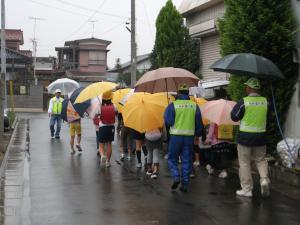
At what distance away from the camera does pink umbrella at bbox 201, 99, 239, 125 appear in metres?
9.50

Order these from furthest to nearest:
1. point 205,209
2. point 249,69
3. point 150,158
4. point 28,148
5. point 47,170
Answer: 1. point 28,148
2. point 47,170
3. point 150,158
4. point 249,69
5. point 205,209

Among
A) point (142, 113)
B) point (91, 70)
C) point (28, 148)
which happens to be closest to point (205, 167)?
point (142, 113)

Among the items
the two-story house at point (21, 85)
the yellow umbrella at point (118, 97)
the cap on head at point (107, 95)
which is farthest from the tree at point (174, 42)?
the two-story house at point (21, 85)

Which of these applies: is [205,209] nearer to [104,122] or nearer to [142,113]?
[142,113]

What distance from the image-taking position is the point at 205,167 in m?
11.8

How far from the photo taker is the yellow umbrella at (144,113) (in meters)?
10.1

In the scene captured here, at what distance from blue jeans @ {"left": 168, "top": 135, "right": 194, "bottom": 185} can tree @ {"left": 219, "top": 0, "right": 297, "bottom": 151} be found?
9.16ft

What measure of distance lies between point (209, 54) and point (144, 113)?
846 centimetres

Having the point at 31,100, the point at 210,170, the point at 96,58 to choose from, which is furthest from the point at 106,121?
the point at 96,58

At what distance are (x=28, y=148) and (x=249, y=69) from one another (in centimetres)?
917

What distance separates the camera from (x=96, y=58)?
61.9 meters

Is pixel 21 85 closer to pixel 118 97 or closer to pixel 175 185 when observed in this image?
pixel 118 97

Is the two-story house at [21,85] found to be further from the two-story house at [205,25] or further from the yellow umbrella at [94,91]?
the yellow umbrella at [94,91]

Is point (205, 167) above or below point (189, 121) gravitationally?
below
